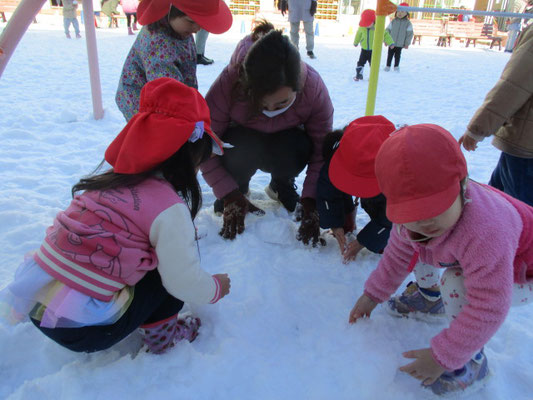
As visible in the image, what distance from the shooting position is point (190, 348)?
3.63 ft

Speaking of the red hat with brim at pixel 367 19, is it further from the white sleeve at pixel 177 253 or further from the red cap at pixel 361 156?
the white sleeve at pixel 177 253

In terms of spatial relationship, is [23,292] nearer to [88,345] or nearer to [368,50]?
[88,345]

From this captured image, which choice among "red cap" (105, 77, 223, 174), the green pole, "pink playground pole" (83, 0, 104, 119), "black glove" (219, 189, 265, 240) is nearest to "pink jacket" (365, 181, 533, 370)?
"red cap" (105, 77, 223, 174)

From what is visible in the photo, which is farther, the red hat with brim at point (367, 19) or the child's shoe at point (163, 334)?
the red hat with brim at point (367, 19)

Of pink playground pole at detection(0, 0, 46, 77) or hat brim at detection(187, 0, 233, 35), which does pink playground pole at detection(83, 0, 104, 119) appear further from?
hat brim at detection(187, 0, 233, 35)

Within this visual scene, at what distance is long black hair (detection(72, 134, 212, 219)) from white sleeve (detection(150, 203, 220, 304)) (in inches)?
3.2

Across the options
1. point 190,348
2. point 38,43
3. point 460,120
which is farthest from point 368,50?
point 38,43

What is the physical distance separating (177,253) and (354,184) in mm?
659

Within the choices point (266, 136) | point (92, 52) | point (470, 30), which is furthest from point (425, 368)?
point (470, 30)

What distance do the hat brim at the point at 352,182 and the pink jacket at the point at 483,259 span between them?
1.20 feet

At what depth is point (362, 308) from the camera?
3.95 feet

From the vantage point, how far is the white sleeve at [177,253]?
0.94 metres

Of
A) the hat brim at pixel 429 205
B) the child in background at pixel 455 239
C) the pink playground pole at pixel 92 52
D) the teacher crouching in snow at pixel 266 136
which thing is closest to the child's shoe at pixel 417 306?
the child in background at pixel 455 239

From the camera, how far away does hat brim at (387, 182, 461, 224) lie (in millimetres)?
792
